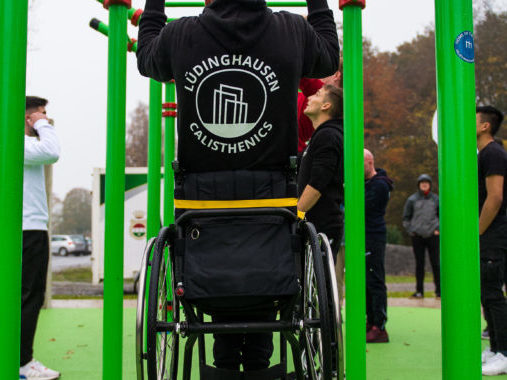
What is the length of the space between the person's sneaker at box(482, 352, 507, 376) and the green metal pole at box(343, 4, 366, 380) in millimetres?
1953

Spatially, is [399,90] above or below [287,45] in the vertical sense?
above

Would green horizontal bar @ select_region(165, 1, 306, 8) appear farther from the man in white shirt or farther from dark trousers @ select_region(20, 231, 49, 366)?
dark trousers @ select_region(20, 231, 49, 366)

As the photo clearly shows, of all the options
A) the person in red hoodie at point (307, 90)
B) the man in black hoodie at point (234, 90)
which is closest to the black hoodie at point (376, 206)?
the person in red hoodie at point (307, 90)

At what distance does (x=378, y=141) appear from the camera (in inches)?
864

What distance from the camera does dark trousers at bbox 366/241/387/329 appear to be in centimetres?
487

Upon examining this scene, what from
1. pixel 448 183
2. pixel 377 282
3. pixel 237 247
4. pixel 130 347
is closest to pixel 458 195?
pixel 448 183

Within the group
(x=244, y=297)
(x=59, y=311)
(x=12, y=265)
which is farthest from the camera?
(x=59, y=311)

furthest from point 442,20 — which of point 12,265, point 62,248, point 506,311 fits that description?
point 62,248

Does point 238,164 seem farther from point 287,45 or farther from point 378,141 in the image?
point 378,141

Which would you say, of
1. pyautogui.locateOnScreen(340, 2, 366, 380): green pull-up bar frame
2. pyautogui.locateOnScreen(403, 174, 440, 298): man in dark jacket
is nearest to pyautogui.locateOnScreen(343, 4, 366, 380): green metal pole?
pyautogui.locateOnScreen(340, 2, 366, 380): green pull-up bar frame

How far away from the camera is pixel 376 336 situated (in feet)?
16.1

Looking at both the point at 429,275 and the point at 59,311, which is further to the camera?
the point at 429,275

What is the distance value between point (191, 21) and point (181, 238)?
29.1 inches

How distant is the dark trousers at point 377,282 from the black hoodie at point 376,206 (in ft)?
0.26
